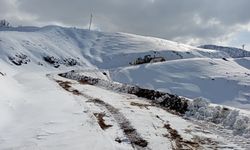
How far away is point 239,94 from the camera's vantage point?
63344 millimetres

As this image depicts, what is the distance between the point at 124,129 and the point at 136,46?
12626 cm

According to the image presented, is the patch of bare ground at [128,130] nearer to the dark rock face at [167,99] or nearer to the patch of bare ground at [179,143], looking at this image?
the patch of bare ground at [179,143]

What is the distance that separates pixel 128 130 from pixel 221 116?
696 centimetres

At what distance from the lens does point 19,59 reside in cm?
8019

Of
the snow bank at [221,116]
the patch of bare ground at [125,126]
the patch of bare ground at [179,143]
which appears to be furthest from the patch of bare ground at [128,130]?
the snow bank at [221,116]

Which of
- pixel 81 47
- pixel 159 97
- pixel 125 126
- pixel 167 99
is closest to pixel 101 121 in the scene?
pixel 125 126

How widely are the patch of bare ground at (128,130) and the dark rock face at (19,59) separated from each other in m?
57.2

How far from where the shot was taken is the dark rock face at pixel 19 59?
76.8 metres

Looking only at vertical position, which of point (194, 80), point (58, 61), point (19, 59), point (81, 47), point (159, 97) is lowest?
point (194, 80)

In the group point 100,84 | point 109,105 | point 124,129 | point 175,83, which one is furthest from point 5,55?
point 124,129

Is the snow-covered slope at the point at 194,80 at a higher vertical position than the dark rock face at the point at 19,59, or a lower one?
lower

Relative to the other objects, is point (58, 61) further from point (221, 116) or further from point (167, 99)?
point (221, 116)

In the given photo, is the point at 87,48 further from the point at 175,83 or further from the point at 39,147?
the point at 39,147

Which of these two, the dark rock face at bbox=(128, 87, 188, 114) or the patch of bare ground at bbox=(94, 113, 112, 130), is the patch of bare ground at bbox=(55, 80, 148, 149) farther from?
the dark rock face at bbox=(128, 87, 188, 114)
